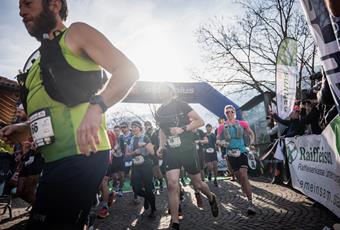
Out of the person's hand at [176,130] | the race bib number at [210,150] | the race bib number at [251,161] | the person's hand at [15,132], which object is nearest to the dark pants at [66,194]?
the person's hand at [15,132]

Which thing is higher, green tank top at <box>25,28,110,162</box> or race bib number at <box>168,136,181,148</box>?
green tank top at <box>25,28,110,162</box>

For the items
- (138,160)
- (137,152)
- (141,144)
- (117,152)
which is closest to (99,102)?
(138,160)

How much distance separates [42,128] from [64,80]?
0.31 metres

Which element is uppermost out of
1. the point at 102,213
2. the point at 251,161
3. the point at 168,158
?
the point at 168,158

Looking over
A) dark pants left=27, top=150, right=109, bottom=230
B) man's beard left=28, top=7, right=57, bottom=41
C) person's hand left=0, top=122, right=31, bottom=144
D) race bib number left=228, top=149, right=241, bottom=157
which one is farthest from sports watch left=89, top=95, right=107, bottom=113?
race bib number left=228, top=149, right=241, bottom=157

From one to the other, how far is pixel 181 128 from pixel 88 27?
368 centimetres

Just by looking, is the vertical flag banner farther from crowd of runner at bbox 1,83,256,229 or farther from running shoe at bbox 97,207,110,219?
running shoe at bbox 97,207,110,219

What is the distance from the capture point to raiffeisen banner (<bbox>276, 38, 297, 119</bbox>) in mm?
8812

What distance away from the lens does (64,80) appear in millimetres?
1736

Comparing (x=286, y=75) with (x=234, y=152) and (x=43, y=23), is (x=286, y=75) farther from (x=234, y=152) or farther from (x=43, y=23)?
(x=43, y=23)

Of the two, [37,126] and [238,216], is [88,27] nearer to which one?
[37,126]

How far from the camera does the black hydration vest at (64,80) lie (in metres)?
1.74

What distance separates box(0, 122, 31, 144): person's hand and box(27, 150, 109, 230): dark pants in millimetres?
600

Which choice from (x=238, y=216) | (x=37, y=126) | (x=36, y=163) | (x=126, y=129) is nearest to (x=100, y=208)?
(x=36, y=163)
